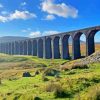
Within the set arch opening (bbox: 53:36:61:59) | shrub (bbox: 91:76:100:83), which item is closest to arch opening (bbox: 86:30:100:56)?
arch opening (bbox: 53:36:61:59)

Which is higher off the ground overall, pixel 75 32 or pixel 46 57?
pixel 75 32

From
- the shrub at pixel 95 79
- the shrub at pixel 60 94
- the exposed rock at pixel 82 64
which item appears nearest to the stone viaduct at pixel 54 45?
the exposed rock at pixel 82 64

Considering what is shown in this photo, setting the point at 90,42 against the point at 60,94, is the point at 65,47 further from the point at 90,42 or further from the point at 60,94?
the point at 60,94

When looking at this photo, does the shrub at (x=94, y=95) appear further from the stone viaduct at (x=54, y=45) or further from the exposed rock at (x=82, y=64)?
the stone viaduct at (x=54, y=45)

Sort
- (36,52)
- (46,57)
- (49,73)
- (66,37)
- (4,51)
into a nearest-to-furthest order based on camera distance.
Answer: (49,73), (66,37), (46,57), (36,52), (4,51)

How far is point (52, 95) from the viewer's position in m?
15.3

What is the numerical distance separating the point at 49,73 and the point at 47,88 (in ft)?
27.0

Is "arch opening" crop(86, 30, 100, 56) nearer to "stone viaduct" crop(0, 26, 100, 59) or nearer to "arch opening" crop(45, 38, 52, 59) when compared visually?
"stone viaduct" crop(0, 26, 100, 59)

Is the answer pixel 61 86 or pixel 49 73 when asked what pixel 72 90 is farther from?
pixel 49 73

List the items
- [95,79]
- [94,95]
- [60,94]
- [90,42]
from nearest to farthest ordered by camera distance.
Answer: [94,95], [60,94], [95,79], [90,42]

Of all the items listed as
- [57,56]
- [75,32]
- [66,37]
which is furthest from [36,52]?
[75,32]

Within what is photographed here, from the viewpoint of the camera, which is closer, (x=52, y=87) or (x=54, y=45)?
(x=52, y=87)

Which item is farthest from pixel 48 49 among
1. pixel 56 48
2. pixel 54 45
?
pixel 54 45

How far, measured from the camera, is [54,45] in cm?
9112
